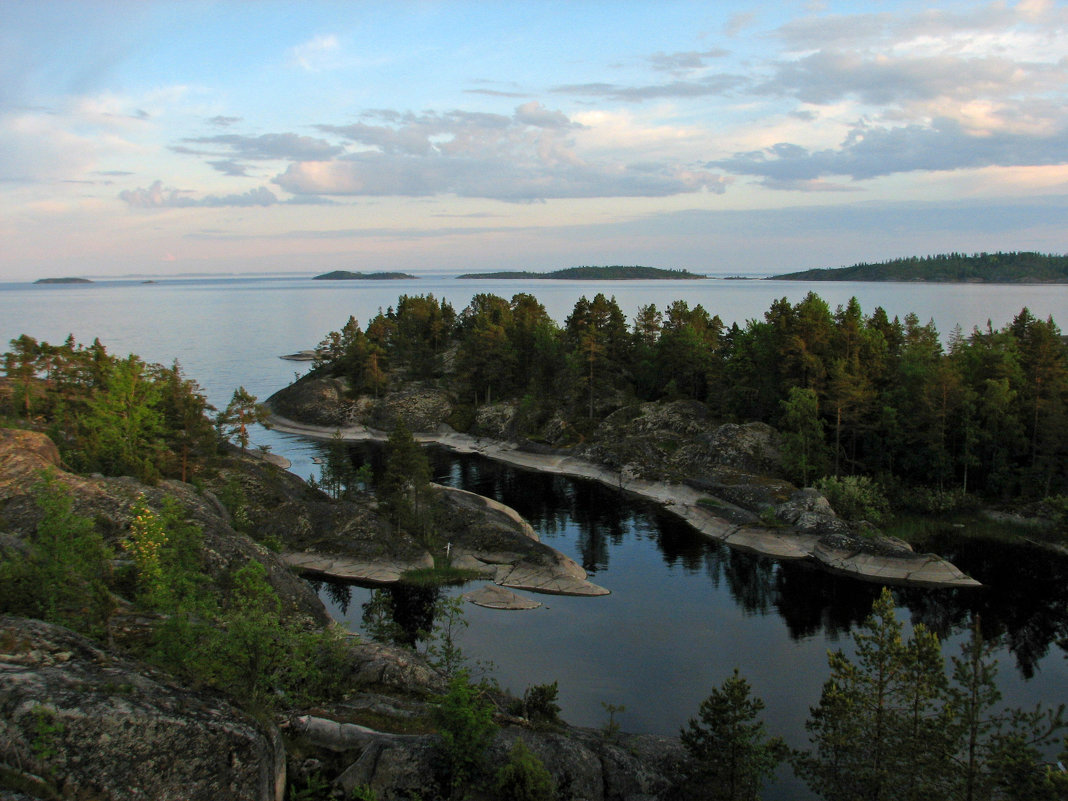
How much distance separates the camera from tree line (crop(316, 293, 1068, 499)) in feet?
217

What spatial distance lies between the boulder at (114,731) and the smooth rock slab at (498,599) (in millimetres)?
28574

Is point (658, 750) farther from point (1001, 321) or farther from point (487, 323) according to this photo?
point (1001, 321)

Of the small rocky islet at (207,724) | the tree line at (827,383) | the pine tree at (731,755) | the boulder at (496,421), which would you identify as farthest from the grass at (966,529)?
the boulder at (496,421)

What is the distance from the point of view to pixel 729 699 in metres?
25.1

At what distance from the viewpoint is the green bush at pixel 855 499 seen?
62.0m

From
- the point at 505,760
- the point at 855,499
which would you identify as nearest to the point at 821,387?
the point at 855,499

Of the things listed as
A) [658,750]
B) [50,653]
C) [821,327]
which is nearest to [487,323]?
[821,327]

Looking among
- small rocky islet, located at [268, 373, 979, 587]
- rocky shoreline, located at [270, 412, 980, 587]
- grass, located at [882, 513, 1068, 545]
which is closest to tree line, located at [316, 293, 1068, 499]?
small rocky islet, located at [268, 373, 979, 587]

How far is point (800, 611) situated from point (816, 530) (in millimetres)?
12297

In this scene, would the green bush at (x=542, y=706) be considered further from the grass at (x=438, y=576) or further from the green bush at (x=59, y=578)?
the grass at (x=438, y=576)

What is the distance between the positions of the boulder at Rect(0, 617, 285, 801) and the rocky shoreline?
47.4 meters

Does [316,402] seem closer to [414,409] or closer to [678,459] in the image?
[414,409]

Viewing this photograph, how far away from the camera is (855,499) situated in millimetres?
62500

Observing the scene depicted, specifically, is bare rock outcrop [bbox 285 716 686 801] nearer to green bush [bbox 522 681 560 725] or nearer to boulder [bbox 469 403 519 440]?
green bush [bbox 522 681 560 725]
